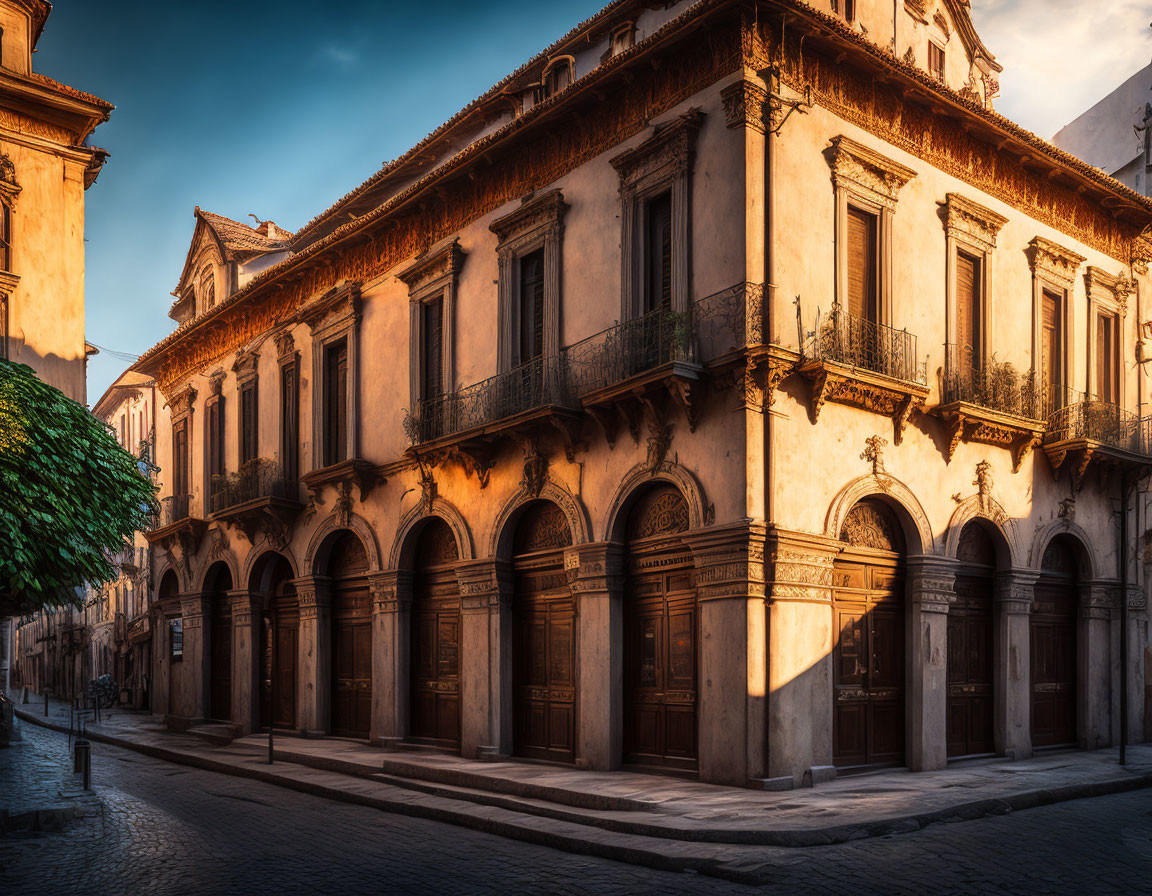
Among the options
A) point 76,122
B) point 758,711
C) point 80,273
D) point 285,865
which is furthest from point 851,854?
point 76,122

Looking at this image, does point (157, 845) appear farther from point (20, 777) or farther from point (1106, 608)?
point (1106, 608)

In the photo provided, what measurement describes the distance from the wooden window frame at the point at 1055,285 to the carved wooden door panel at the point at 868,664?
5.04 m

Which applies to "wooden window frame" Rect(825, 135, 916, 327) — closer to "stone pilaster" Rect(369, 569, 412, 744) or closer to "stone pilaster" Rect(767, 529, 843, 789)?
"stone pilaster" Rect(767, 529, 843, 789)

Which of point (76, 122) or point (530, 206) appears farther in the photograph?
point (76, 122)

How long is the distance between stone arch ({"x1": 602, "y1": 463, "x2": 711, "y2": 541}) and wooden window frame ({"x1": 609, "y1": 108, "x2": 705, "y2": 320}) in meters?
2.06

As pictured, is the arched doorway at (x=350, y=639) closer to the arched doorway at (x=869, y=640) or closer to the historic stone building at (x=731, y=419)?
the historic stone building at (x=731, y=419)

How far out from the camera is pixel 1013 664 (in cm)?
1700

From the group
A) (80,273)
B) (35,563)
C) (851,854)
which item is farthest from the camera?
(80,273)

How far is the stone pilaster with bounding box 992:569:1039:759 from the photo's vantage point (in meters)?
16.8

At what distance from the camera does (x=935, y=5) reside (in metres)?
18.5

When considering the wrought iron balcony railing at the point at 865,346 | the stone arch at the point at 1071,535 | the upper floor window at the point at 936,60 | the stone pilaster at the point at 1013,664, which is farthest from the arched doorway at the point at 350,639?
the upper floor window at the point at 936,60

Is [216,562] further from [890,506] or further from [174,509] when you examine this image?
[890,506]

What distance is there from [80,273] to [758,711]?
1488cm

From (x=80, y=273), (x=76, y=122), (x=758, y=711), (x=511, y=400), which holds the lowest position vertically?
(x=758, y=711)
